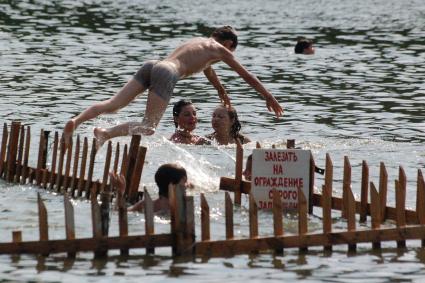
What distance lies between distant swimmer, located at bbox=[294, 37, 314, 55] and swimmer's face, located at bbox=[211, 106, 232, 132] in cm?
1530

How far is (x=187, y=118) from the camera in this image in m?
21.3

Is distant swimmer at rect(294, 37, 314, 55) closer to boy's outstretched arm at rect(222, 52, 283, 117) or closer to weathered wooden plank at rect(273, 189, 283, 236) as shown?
boy's outstretched arm at rect(222, 52, 283, 117)

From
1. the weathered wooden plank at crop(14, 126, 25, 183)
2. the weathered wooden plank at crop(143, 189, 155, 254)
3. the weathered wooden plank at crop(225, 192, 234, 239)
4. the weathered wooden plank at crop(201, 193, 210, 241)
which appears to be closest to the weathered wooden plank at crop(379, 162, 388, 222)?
the weathered wooden plank at crop(225, 192, 234, 239)

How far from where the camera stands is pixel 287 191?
15602mm

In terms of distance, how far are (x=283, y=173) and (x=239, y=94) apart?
13516mm

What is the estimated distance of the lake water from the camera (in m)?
13.2

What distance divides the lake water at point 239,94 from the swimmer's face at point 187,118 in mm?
349

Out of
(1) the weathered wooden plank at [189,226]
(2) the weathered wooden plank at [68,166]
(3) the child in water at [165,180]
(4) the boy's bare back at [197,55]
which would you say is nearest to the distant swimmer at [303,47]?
(4) the boy's bare back at [197,55]

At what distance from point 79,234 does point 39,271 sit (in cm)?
174

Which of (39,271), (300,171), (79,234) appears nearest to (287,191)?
(300,171)

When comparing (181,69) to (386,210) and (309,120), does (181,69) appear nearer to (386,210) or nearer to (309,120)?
(386,210)

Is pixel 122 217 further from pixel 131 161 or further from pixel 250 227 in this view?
pixel 131 161

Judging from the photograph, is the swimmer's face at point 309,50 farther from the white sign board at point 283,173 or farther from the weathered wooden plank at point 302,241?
the weathered wooden plank at point 302,241

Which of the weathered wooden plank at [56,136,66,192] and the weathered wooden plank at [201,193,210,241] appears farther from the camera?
the weathered wooden plank at [56,136,66,192]
